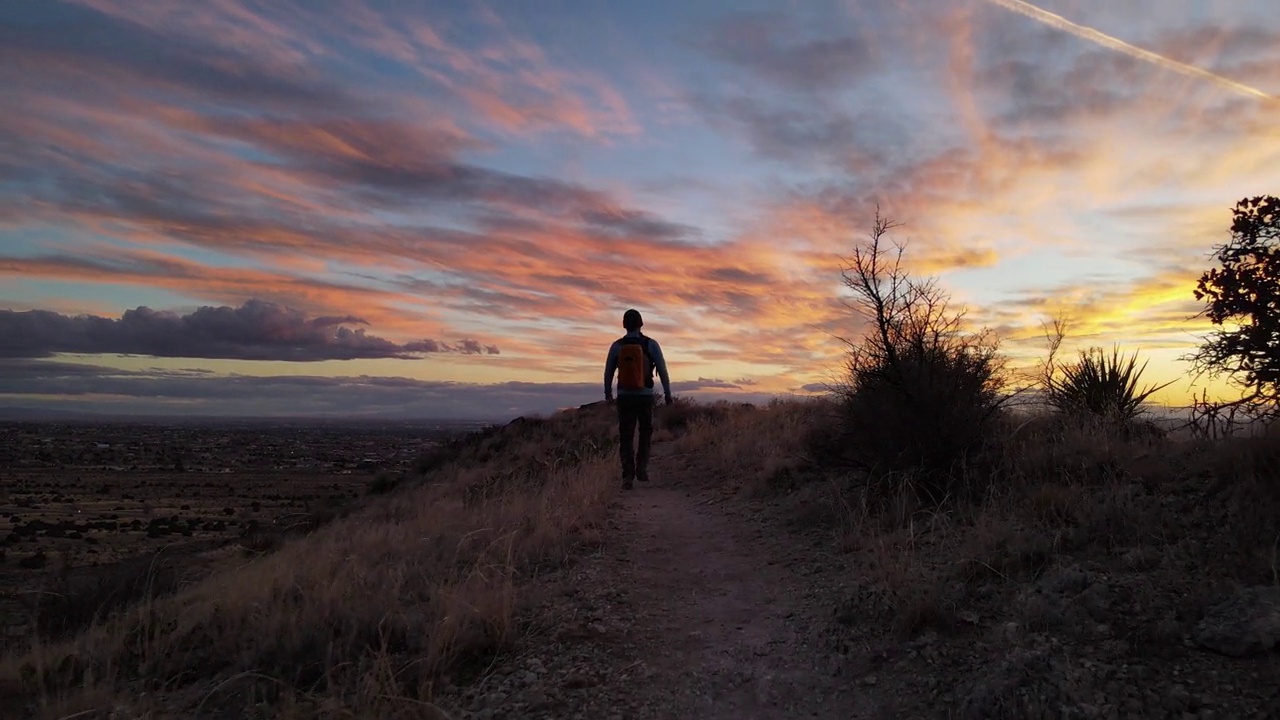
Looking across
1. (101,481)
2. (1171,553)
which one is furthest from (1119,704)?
(101,481)

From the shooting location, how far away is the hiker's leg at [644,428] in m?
10.5

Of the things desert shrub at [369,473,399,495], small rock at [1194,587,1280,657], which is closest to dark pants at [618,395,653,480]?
small rock at [1194,587,1280,657]

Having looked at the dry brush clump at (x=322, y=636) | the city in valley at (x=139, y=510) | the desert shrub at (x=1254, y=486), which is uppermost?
the desert shrub at (x=1254, y=486)

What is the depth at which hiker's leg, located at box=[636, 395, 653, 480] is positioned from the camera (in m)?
10.5

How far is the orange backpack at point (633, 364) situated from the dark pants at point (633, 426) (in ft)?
0.71

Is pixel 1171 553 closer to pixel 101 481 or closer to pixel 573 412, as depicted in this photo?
pixel 573 412

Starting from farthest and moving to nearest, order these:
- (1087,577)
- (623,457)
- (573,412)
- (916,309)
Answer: (573,412) → (623,457) → (916,309) → (1087,577)

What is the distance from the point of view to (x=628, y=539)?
767 centimetres

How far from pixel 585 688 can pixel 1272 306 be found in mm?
6262

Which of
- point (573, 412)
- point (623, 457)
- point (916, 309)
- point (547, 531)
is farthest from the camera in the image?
point (573, 412)

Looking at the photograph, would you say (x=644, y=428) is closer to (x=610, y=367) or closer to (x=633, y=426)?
(x=633, y=426)

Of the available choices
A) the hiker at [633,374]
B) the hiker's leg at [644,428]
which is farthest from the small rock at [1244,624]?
the hiker's leg at [644,428]

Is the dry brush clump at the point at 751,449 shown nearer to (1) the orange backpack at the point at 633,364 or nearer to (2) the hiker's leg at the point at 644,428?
(2) the hiker's leg at the point at 644,428

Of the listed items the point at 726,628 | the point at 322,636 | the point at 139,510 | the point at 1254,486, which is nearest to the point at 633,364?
the point at 726,628
